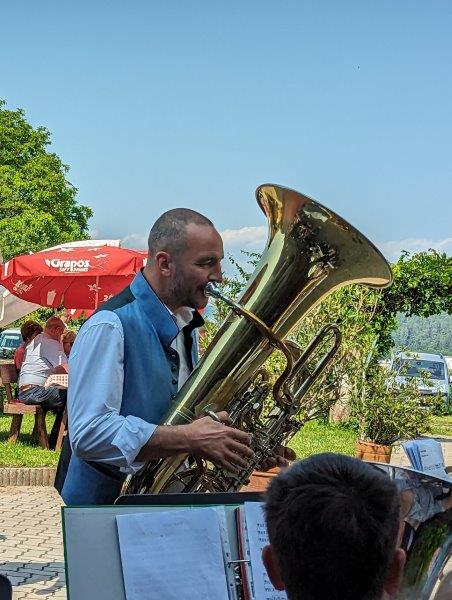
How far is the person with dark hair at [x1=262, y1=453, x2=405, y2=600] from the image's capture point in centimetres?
124

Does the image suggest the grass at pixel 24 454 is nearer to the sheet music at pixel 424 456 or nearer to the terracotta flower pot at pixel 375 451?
the terracotta flower pot at pixel 375 451

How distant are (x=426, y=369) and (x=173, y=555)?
1763 centimetres

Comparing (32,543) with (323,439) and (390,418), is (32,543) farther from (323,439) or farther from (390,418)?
(323,439)

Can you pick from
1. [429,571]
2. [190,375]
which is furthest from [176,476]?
[429,571]

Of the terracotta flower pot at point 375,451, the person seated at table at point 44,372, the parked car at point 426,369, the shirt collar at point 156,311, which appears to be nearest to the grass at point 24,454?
the person seated at table at point 44,372

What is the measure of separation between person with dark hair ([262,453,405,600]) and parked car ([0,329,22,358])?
2337cm

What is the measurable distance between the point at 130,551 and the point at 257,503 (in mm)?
270

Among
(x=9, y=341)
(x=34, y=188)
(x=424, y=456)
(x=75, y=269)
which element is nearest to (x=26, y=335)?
(x=75, y=269)

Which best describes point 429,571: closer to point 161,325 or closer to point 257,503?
point 257,503

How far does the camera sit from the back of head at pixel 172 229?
252 cm

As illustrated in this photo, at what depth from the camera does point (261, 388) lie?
2.74 meters

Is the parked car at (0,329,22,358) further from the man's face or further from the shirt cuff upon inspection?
the shirt cuff

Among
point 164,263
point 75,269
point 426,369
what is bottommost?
point 426,369

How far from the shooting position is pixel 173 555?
173 centimetres
